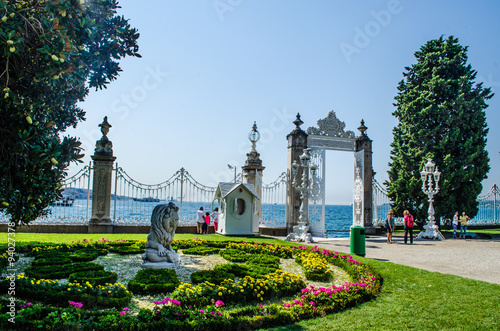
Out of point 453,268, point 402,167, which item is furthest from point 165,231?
point 402,167

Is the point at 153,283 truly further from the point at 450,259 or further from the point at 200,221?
the point at 200,221

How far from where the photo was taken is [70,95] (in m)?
6.97

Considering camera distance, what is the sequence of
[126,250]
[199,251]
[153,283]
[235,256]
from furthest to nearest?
[199,251] → [126,250] → [235,256] → [153,283]

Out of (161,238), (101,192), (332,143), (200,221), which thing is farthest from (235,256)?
(332,143)

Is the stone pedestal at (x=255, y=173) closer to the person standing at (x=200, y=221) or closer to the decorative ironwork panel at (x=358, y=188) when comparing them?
the person standing at (x=200, y=221)

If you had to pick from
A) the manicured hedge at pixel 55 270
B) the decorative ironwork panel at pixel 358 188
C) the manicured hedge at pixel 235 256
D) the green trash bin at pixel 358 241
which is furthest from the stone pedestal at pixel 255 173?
the manicured hedge at pixel 55 270

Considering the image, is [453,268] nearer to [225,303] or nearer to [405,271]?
[405,271]

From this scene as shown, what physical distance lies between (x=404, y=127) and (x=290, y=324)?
63.7 feet

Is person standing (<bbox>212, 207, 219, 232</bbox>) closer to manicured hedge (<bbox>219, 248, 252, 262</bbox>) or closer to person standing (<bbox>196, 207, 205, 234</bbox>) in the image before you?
person standing (<bbox>196, 207, 205, 234</bbox>)

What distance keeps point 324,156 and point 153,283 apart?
12.3 meters

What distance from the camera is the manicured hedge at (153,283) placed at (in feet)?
19.0

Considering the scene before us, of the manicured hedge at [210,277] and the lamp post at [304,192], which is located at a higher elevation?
the lamp post at [304,192]

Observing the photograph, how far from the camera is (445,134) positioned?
66.6 ft

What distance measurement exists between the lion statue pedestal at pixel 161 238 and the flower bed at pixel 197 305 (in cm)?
162
